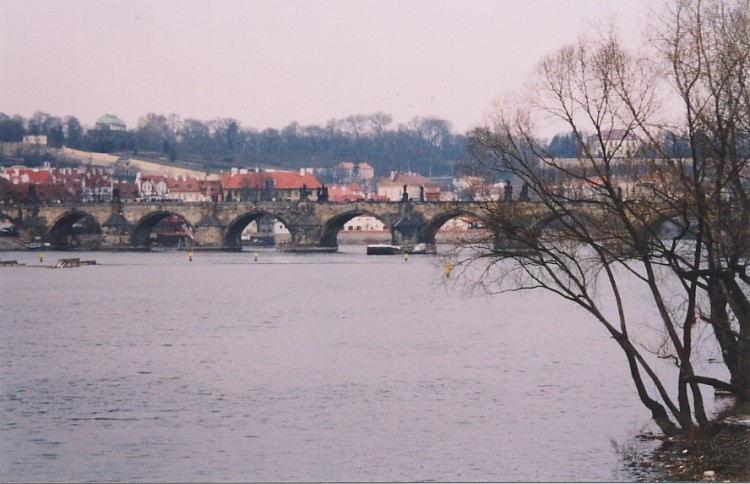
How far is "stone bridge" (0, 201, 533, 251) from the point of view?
119 m

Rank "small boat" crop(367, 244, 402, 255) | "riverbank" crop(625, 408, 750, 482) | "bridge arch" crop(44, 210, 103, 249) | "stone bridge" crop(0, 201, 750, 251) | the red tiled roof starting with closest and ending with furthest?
"riverbank" crop(625, 408, 750, 482) < "small boat" crop(367, 244, 402, 255) < "stone bridge" crop(0, 201, 750, 251) < "bridge arch" crop(44, 210, 103, 249) < the red tiled roof

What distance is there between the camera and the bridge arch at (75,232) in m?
128

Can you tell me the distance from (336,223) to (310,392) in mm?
92669

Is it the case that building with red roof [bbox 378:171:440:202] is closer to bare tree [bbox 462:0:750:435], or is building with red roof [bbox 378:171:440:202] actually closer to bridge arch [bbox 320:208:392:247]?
bridge arch [bbox 320:208:392:247]

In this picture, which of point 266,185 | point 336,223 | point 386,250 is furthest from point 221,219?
point 266,185

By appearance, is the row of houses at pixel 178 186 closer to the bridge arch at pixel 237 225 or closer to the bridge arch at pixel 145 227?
the bridge arch at pixel 145 227

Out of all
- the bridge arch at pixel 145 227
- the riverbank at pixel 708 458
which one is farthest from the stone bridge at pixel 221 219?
the riverbank at pixel 708 458

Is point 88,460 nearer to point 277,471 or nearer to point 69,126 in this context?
point 277,471

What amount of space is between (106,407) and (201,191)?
14844 cm

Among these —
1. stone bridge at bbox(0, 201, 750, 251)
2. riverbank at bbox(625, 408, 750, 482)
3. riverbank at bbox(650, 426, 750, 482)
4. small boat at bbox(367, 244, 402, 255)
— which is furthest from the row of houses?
riverbank at bbox(650, 426, 750, 482)

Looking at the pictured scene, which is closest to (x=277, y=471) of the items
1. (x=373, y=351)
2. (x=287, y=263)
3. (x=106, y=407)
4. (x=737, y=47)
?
(x=106, y=407)

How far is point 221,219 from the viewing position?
4894 inches

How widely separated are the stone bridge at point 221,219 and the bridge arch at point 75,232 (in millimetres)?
129

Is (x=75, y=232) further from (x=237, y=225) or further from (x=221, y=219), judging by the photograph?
(x=221, y=219)
